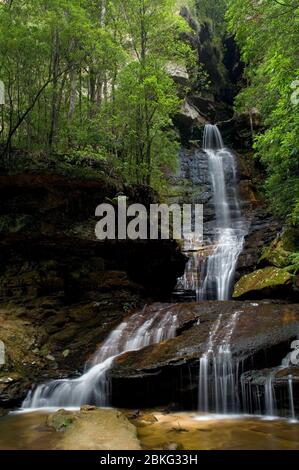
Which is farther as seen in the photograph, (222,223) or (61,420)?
(222,223)

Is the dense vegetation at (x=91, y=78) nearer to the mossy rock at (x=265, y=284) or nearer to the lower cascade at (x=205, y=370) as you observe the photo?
the lower cascade at (x=205, y=370)

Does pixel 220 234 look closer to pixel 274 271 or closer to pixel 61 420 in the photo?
pixel 274 271

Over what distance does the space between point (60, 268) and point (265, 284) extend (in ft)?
19.6

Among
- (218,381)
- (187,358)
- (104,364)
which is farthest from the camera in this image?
(104,364)

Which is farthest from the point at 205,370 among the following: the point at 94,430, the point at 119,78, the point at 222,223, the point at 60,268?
the point at 222,223

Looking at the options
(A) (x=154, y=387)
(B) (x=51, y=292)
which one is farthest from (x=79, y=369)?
(B) (x=51, y=292)

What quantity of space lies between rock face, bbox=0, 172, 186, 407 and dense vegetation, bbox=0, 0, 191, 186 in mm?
1161

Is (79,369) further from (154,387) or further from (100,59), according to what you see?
(100,59)

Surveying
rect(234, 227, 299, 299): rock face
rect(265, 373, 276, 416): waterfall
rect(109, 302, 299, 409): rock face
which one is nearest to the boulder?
rect(234, 227, 299, 299): rock face

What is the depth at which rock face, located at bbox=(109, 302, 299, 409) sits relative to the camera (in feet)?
25.1

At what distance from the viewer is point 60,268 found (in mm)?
11555

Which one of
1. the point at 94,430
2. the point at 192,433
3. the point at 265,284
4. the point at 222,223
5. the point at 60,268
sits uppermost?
the point at 222,223

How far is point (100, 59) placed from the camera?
Answer: 42.2ft

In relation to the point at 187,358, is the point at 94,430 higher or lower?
lower
